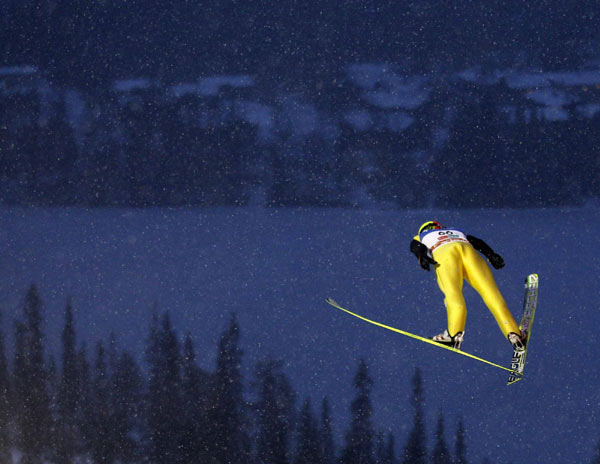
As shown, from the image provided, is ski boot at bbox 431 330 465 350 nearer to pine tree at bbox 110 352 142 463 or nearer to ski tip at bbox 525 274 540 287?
ski tip at bbox 525 274 540 287

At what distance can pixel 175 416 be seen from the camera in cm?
1895

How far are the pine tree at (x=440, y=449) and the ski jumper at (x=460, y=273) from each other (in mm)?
10914

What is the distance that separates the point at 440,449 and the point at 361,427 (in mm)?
2070

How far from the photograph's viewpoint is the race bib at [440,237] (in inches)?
248

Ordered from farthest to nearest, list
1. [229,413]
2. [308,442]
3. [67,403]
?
[67,403] → [229,413] → [308,442]

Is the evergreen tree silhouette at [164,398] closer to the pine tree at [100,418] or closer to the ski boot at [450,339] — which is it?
the pine tree at [100,418]

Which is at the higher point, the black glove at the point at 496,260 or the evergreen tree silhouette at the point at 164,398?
the evergreen tree silhouette at the point at 164,398

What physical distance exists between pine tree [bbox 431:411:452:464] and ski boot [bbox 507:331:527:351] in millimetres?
10732

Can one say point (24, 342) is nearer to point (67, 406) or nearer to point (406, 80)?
point (67, 406)

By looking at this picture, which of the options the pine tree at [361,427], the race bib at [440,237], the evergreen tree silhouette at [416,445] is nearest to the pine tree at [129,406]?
the pine tree at [361,427]

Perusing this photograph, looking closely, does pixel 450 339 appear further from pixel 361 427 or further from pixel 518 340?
pixel 361 427

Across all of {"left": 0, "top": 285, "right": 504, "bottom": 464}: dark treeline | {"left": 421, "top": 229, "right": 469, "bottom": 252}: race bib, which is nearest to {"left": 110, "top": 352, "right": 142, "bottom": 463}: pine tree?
{"left": 0, "top": 285, "right": 504, "bottom": 464}: dark treeline

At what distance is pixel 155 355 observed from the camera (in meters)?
18.8

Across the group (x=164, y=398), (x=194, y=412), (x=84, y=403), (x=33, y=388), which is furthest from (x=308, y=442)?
(x=33, y=388)
